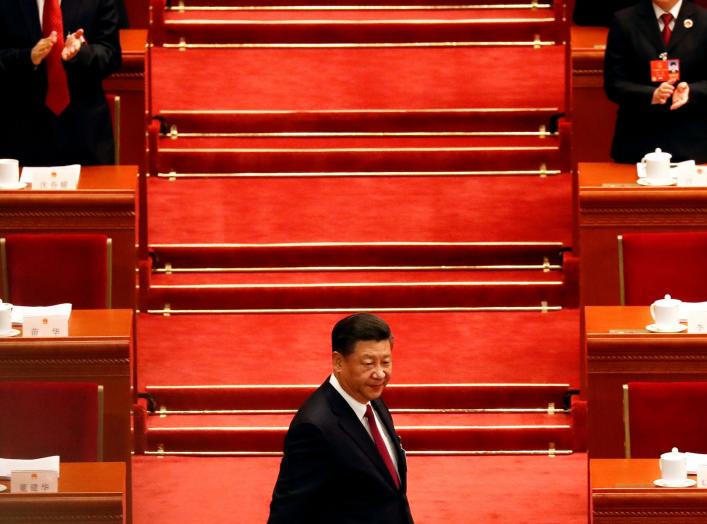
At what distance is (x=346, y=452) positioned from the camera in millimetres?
2223

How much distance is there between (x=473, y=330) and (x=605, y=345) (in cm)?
47

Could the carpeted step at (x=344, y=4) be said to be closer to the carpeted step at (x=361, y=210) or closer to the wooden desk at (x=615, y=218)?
the carpeted step at (x=361, y=210)

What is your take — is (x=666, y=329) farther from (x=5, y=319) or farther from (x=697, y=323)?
(x=5, y=319)

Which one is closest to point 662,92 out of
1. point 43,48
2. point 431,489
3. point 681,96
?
point 681,96

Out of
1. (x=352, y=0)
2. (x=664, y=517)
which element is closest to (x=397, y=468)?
(x=664, y=517)

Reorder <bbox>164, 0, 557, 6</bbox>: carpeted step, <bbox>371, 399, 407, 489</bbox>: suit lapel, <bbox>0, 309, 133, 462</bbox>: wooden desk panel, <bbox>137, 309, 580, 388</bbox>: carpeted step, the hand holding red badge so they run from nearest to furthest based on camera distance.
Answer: <bbox>371, 399, 407, 489</bbox>: suit lapel → <bbox>0, 309, 133, 462</bbox>: wooden desk panel → <bbox>137, 309, 580, 388</bbox>: carpeted step → the hand holding red badge → <bbox>164, 0, 557, 6</bbox>: carpeted step

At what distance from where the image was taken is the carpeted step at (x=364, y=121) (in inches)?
156

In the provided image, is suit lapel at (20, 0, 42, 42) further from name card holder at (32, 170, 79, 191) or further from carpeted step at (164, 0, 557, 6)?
carpeted step at (164, 0, 557, 6)

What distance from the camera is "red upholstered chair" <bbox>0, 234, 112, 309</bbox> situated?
11.0 ft

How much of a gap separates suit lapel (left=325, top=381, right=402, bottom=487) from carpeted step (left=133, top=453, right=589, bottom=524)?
81 centimetres

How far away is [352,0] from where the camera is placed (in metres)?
4.35

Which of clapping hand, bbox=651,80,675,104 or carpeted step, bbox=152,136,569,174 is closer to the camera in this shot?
clapping hand, bbox=651,80,675,104

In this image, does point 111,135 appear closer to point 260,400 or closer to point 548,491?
point 260,400

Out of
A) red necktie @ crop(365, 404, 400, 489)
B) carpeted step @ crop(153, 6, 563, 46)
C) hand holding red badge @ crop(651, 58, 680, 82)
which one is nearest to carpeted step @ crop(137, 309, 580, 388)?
hand holding red badge @ crop(651, 58, 680, 82)
